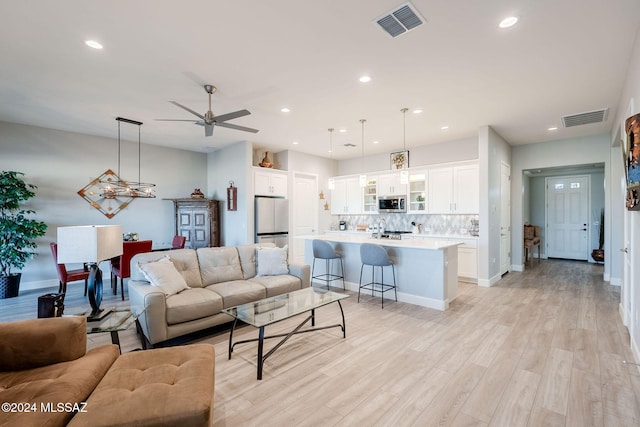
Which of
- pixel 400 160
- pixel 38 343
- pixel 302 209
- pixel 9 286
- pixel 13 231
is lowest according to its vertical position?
pixel 9 286

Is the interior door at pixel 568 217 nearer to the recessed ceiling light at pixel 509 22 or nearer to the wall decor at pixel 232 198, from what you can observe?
the recessed ceiling light at pixel 509 22

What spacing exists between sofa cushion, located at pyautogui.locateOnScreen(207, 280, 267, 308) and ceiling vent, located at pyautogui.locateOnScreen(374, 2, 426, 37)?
2963 mm

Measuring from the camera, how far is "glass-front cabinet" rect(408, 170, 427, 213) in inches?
258

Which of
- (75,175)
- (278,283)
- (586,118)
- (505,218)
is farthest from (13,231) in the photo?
(586,118)

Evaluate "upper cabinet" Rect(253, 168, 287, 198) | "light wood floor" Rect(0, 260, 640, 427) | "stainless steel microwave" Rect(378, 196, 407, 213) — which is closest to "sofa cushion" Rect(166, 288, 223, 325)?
"light wood floor" Rect(0, 260, 640, 427)

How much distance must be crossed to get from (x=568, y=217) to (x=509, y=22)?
8.04 meters

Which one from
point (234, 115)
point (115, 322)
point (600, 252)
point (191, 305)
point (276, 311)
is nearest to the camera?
point (115, 322)

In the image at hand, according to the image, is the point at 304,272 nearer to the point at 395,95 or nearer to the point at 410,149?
the point at 395,95

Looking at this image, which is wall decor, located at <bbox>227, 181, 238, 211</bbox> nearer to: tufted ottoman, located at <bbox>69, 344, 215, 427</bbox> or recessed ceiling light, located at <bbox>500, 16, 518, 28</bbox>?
tufted ottoman, located at <bbox>69, 344, 215, 427</bbox>

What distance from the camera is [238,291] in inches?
133

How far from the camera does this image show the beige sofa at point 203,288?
2803mm

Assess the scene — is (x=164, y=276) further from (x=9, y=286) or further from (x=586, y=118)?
(x=586, y=118)

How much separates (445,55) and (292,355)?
3228mm

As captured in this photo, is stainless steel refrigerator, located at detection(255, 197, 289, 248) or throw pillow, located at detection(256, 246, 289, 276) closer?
throw pillow, located at detection(256, 246, 289, 276)
